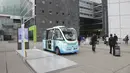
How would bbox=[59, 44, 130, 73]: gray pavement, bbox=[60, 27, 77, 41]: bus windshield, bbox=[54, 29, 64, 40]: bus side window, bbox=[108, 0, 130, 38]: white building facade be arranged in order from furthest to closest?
bbox=[108, 0, 130, 38]: white building facade, bbox=[54, 29, 64, 40]: bus side window, bbox=[60, 27, 77, 41]: bus windshield, bbox=[59, 44, 130, 73]: gray pavement

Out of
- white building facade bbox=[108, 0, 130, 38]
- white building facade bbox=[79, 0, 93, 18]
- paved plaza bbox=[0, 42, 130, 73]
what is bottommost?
paved plaza bbox=[0, 42, 130, 73]

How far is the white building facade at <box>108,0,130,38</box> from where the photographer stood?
2147 cm

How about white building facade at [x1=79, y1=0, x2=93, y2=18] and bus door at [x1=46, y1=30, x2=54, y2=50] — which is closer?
bus door at [x1=46, y1=30, x2=54, y2=50]

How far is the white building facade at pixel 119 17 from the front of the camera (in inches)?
845

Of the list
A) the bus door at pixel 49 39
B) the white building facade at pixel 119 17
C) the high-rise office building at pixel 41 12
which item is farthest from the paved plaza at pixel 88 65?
the high-rise office building at pixel 41 12

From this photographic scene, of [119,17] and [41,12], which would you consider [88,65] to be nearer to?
[119,17]

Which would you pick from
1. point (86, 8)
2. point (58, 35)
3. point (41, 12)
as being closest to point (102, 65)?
point (58, 35)

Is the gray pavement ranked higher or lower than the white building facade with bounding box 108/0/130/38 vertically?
lower

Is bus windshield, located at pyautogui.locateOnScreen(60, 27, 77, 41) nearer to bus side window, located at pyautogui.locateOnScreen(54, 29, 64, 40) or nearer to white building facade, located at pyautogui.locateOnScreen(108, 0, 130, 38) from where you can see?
bus side window, located at pyautogui.locateOnScreen(54, 29, 64, 40)

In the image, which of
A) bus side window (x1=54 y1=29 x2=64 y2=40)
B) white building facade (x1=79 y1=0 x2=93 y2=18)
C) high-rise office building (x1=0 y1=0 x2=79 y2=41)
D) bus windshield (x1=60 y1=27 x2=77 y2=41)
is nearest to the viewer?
bus windshield (x1=60 y1=27 x2=77 y2=41)

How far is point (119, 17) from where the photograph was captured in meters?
22.0

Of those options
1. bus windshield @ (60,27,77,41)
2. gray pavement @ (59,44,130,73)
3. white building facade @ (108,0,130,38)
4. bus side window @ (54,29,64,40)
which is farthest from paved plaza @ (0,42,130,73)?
white building facade @ (108,0,130,38)

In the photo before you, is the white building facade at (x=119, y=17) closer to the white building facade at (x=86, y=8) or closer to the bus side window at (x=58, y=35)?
the bus side window at (x=58, y=35)

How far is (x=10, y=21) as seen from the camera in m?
48.1
